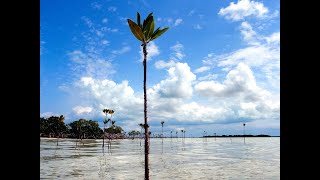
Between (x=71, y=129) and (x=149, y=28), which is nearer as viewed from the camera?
(x=149, y=28)

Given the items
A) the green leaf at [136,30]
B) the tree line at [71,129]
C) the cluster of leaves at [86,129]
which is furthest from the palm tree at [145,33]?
the cluster of leaves at [86,129]

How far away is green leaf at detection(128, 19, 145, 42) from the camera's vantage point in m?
21.5

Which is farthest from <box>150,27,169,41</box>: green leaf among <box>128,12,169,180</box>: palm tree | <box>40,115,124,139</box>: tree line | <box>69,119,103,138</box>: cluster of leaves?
<box>69,119,103,138</box>: cluster of leaves

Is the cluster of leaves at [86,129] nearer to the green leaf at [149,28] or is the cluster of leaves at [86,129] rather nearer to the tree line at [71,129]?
the tree line at [71,129]

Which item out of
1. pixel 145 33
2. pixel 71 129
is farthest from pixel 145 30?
pixel 71 129

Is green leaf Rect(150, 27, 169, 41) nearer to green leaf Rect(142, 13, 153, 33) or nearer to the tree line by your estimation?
green leaf Rect(142, 13, 153, 33)

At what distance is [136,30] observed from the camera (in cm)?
2208

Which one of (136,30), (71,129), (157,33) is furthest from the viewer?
(71,129)

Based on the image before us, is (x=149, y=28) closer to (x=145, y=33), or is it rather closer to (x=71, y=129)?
(x=145, y=33)
